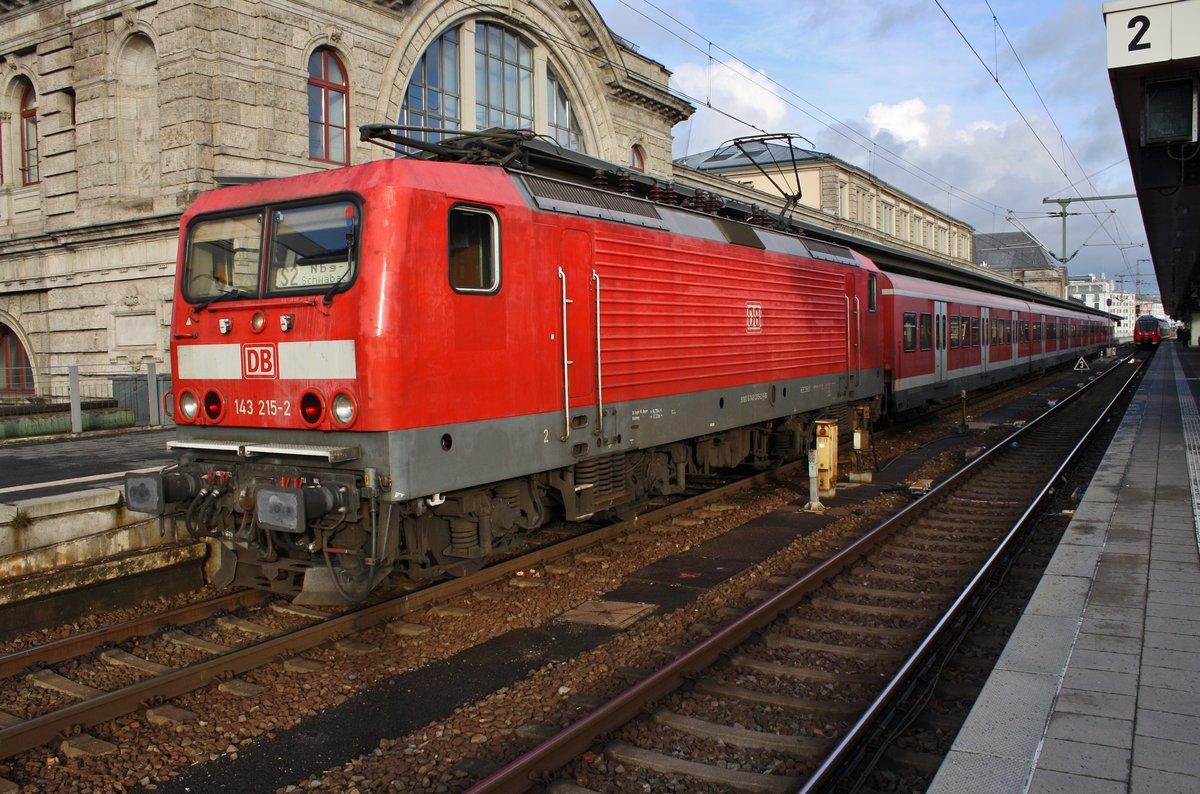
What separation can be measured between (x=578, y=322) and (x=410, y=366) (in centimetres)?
225

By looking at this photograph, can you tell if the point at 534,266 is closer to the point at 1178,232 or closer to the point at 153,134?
the point at 153,134

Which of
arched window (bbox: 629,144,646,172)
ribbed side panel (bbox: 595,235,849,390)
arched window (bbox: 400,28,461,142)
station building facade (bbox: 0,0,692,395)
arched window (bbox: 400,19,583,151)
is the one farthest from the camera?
arched window (bbox: 629,144,646,172)

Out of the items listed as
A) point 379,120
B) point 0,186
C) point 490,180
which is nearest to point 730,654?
point 490,180

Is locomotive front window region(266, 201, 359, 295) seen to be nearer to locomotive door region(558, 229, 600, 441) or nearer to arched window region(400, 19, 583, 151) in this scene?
locomotive door region(558, 229, 600, 441)

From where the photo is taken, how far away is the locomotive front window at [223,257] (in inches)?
279

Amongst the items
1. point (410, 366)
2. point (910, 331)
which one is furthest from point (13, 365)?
point (910, 331)

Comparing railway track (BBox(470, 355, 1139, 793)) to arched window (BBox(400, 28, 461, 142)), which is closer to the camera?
railway track (BBox(470, 355, 1139, 793))

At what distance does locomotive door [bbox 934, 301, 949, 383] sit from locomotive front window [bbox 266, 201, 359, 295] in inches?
685

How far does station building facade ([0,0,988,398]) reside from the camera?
18.7 metres

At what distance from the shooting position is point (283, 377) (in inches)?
263

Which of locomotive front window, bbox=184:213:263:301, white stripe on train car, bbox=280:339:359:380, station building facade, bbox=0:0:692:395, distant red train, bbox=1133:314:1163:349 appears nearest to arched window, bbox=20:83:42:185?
station building facade, bbox=0:0:692:395

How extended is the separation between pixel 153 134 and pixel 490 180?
637 inches

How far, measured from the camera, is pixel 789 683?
579cm

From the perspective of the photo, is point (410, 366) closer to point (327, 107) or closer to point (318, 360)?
point (318, 360)
